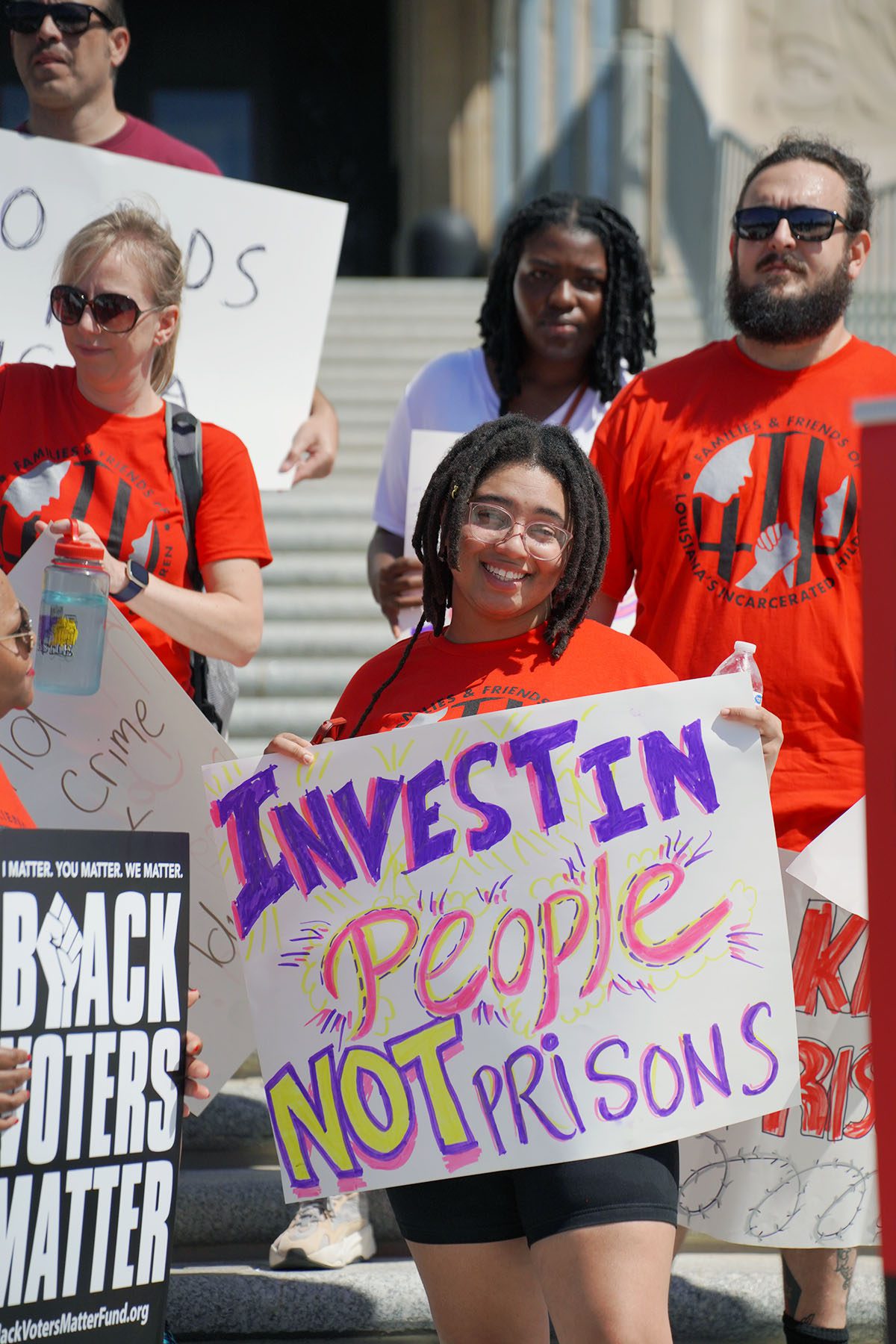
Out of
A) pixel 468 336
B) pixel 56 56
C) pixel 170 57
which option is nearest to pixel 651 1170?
pixel 56 56

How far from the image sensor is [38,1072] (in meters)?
2.22

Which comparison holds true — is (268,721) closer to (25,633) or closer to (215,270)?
(215,270)

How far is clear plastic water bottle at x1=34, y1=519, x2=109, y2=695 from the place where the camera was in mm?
2750

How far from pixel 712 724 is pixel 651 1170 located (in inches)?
25.2

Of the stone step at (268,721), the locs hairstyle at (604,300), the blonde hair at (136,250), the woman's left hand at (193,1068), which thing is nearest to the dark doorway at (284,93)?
the stone step at (268,721)

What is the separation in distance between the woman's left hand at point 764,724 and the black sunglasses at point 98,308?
1303 mm

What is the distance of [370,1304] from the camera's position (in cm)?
348

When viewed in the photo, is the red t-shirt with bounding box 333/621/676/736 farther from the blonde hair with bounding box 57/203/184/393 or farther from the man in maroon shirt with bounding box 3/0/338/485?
the man in maroon shirt with bounding box 3/0/338/485

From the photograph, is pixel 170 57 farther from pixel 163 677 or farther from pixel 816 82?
pixel 163 677

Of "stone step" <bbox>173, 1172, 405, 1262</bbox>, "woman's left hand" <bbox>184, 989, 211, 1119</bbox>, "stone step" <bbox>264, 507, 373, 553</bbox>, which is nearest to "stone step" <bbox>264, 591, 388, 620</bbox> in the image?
"stone step" <bbox>264, 507, 373, 553</bbox>

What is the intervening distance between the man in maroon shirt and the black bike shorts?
1.82 m

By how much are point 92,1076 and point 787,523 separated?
4.87 ft

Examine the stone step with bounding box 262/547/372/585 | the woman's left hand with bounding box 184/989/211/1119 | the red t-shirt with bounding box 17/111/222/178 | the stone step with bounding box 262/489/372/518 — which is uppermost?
the stone step with bounding box 262/489/372/518

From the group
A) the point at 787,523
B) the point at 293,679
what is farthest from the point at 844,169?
the point at 293,679
